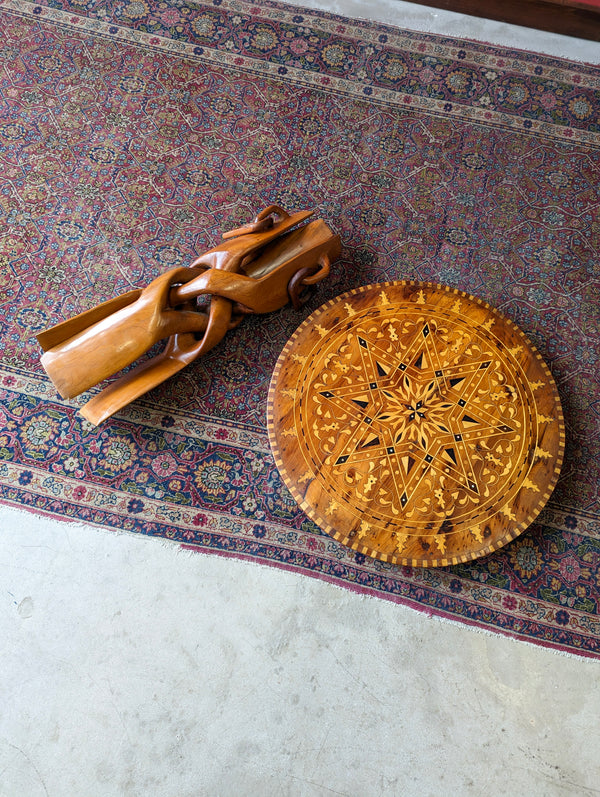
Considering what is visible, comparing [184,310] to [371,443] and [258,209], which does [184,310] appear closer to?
[258,209]

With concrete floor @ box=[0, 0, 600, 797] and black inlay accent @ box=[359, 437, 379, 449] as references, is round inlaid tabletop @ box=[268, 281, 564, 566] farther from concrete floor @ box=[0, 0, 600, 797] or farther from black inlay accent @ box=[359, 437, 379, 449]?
concrete floor @ box=[0, 0, 600, 797]

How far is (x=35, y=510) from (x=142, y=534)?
39 centimetres

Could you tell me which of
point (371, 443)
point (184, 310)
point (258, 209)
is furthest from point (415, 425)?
point (258, 209)

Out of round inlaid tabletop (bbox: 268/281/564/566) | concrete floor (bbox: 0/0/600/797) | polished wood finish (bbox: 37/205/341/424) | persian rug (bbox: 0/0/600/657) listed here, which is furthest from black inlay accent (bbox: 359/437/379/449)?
polished wood finish (bbox: 37/205/341/424)

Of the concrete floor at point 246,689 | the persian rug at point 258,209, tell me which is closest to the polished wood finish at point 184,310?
the persian rug at point 258,209

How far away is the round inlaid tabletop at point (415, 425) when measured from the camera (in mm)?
1854

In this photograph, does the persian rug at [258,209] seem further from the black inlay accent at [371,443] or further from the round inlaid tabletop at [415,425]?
the black inlay accent at [371,443]

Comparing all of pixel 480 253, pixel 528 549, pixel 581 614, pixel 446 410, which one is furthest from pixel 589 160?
pixel 581 614

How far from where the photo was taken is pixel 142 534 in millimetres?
2006

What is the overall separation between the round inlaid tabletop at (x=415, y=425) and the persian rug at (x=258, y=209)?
20 cm

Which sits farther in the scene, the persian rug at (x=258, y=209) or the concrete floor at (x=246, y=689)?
the persian rug at (x=258, y=209)

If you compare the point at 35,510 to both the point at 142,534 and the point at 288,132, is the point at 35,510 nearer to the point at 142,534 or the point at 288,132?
the point at 142,534

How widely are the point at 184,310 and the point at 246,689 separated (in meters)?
1.30

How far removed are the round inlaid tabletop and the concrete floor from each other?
0.32m
